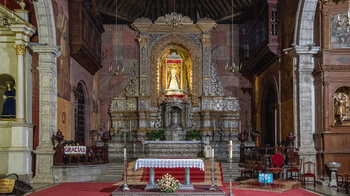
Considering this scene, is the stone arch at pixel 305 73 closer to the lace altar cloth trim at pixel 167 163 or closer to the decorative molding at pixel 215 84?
the lace altar cloth trim at pixel 167 163

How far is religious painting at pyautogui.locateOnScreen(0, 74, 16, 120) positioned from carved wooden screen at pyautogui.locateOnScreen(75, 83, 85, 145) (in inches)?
155

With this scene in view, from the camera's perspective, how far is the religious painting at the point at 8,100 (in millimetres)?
13703

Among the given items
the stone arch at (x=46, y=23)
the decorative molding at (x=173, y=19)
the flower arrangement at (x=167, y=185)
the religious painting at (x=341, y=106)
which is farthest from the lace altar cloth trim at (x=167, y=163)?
the decorative molding at (x=173, y=19)

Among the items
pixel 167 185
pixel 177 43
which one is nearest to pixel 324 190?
pixel 167 185

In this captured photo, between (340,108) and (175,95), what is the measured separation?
8.99m

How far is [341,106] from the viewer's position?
13422 millimetres

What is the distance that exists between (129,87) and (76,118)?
3952mm

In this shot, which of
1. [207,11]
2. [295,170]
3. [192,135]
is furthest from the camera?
[207,11]

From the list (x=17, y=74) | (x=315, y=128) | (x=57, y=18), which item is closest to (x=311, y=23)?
(x=315, y=128)

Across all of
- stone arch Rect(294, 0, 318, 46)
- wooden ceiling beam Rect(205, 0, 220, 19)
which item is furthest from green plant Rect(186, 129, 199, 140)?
stone arch Rect(294, 0, 318, 46)

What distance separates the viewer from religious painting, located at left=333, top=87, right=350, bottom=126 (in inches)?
524

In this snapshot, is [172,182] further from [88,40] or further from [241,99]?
[241,99]

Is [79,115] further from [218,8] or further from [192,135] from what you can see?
[218,8]

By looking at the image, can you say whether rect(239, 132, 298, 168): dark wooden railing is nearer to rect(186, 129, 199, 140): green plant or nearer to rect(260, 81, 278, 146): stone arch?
rect(260, 81, 278, 146): stone arch
